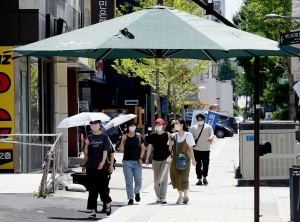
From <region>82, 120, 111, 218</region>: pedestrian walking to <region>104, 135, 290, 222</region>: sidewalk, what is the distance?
49 centimetres

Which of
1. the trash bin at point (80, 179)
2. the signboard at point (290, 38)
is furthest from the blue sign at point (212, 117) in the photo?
the signboard at point (290, 38)

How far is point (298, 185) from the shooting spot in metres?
11.9

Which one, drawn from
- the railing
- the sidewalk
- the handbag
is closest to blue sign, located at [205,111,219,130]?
the sidewalk

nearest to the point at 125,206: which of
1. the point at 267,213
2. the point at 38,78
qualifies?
the point at 267,213

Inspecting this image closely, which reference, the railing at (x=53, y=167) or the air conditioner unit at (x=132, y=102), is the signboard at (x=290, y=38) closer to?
the railing at (x=53, y=167)

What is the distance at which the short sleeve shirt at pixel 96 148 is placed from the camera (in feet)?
45.1

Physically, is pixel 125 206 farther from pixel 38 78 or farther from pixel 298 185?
pixel 38 78

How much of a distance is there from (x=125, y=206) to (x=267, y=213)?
113 inches

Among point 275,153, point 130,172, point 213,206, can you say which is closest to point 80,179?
point 130,172

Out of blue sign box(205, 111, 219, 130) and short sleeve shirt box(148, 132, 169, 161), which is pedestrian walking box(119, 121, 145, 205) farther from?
blue sign box(205, 111, 219, 130)

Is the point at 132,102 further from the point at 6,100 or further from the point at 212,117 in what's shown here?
the point at 6,100

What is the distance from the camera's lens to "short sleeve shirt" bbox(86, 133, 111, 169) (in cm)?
1375

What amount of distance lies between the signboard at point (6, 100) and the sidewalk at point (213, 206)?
14.7ft

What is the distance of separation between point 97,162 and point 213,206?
102 inches
